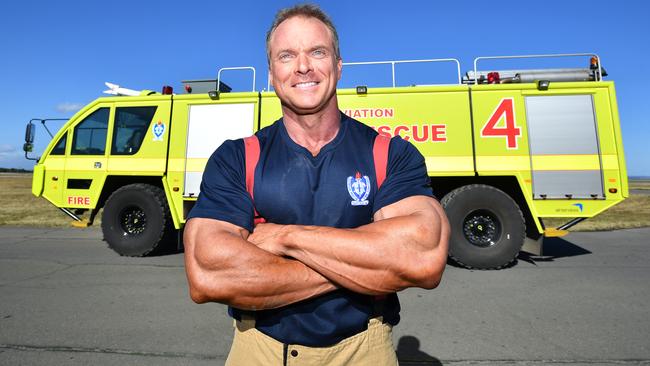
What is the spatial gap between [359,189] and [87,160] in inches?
265

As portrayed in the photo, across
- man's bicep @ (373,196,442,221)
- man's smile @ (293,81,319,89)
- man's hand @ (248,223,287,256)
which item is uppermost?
man's smile @ (293,81,319,89)

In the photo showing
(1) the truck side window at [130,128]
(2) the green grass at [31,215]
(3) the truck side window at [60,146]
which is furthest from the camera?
(2) the green grass at [31,215]

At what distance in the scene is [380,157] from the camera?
3.88ft

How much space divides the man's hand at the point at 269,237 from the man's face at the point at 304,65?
421mm

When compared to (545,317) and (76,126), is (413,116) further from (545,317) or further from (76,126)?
(76,126)

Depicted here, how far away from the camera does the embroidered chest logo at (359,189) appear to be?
3.72ft

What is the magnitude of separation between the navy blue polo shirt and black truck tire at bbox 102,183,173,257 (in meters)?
5.19

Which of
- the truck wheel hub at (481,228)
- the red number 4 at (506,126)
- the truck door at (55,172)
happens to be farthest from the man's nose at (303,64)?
the truck door at (55,172)

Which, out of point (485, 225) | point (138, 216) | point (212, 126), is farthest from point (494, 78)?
point (138, 216)

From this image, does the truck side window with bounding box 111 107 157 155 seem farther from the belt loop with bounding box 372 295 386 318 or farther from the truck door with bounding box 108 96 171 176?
the belt loop with bounding box 372 295 386 318

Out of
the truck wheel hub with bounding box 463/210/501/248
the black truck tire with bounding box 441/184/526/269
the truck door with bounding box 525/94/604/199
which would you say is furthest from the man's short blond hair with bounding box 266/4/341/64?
the truck door with bounding box 525/94/604/199

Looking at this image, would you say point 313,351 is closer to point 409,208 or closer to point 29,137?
point 409,208

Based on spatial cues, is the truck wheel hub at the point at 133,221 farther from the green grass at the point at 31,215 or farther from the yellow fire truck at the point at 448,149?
the green grass at the point at 31,215

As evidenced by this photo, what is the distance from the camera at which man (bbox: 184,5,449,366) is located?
1024mm
